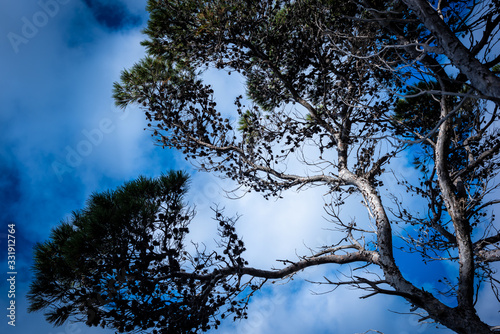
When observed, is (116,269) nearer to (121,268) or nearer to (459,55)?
(121,268)

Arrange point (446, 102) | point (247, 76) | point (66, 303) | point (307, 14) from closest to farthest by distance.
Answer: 1. point (66, 303)
2. point (446, 102)
3. point (307, 14)
4. point (247, 76)

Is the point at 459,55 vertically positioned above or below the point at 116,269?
above

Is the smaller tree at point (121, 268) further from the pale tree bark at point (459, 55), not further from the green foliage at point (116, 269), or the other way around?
the pale tree bark at point (459, 55)

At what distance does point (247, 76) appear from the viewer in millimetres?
6816

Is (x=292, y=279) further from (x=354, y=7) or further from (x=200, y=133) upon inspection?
(x=354, y=7)

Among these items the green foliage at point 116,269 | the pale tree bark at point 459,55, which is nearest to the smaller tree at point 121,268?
the green foliage at point 116,269

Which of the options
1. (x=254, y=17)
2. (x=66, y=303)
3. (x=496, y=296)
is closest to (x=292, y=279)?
(x=496, y=296)

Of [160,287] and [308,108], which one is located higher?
[308,108]

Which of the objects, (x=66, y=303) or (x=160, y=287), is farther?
(x=160, y=287)

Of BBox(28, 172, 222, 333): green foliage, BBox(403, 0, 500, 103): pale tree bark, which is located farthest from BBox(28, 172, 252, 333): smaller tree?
BBox(403, 0, 500, 103): pale tree bark

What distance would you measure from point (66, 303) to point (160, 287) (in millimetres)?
958

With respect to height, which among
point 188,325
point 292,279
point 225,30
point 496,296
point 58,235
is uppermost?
point 225,30

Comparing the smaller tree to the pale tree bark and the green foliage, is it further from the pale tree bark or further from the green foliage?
the pale tree bark

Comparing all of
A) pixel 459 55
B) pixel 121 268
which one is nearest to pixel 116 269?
pixel 121 268
